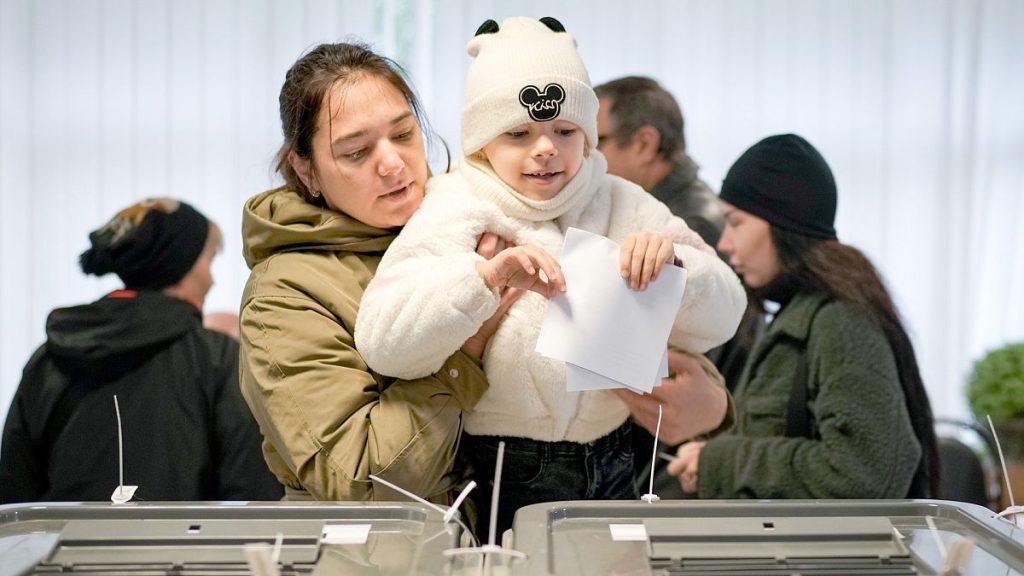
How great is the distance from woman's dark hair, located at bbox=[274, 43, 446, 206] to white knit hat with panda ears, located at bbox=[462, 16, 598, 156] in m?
0.12

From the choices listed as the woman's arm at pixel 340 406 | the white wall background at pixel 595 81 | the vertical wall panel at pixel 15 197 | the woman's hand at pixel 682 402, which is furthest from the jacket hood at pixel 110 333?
the vertical wall panel at pixel 15 197

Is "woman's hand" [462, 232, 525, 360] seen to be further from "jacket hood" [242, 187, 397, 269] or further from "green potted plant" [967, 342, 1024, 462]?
"green potted plant" [967, 342, 1024, 462]

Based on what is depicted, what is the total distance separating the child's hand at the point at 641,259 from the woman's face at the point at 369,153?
35cm

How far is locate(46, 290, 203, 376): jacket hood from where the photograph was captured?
2.25 m

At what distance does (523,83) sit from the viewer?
1454 millimetres

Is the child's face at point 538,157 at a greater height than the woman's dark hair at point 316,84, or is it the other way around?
the woman's dark hair at point 316,84

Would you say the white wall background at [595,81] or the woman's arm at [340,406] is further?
the white wall background at [595,81]

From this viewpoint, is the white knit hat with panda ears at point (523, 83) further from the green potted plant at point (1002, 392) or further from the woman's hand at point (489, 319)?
the green potted plant at point (1002, 392)

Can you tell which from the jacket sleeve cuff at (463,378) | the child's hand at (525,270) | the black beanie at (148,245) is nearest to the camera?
the child's hand at (525,270)

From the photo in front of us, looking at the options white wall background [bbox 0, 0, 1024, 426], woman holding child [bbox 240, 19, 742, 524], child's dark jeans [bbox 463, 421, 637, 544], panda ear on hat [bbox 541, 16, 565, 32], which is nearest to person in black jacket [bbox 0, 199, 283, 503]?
woman holding child [bbox 240, 19, 742, 524]

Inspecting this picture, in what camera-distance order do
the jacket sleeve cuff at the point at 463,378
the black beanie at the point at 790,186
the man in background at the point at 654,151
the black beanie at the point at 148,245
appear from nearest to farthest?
the jacket sleeve cuff at the point at 463,378, the black beanie at the point at 790,186, the black beanie at the point at 148,245, the man in background at the point at 654,151

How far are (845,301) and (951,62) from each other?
2.83 m

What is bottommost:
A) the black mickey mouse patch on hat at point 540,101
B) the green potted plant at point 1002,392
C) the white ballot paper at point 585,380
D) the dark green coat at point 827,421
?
the green potted plant at point 1002,392

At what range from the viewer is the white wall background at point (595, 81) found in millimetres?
4469
